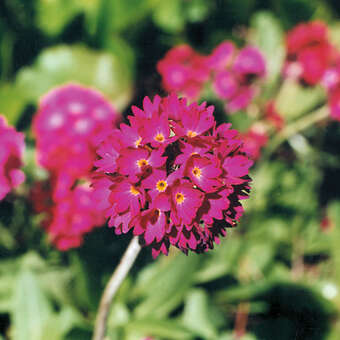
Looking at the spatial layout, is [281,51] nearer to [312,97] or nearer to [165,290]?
[312,97]

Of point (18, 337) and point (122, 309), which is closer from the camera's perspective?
point (18, 337)

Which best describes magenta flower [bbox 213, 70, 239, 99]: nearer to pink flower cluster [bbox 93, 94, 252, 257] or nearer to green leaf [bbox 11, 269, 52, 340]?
pink flower cluster [bbox 93, 94, 252, 257]

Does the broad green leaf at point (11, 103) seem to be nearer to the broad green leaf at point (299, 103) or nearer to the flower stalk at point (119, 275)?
the flower stalk at point (119, 275)

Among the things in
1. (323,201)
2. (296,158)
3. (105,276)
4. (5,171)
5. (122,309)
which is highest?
(296,158)

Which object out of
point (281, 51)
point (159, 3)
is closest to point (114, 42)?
point (159, 3)

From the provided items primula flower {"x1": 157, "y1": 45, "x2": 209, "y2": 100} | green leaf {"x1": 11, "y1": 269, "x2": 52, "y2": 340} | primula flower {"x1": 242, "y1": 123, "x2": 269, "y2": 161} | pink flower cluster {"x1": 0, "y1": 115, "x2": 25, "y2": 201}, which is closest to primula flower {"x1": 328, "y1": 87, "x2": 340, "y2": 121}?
primula flower {"x1": 242, "y1": 123, "x2": 269, "y2": 161}

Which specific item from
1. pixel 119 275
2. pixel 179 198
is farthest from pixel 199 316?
pixel 179 198

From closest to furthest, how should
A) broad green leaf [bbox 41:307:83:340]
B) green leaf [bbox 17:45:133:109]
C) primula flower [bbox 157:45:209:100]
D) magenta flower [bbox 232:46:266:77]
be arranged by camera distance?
broad green leaf [bbox 41:307:83:340], magenta flower [bbox 232:46:266:77], primula flower [bbox 157:45:209:100], green leaf [bbox 17:45:133:109]
